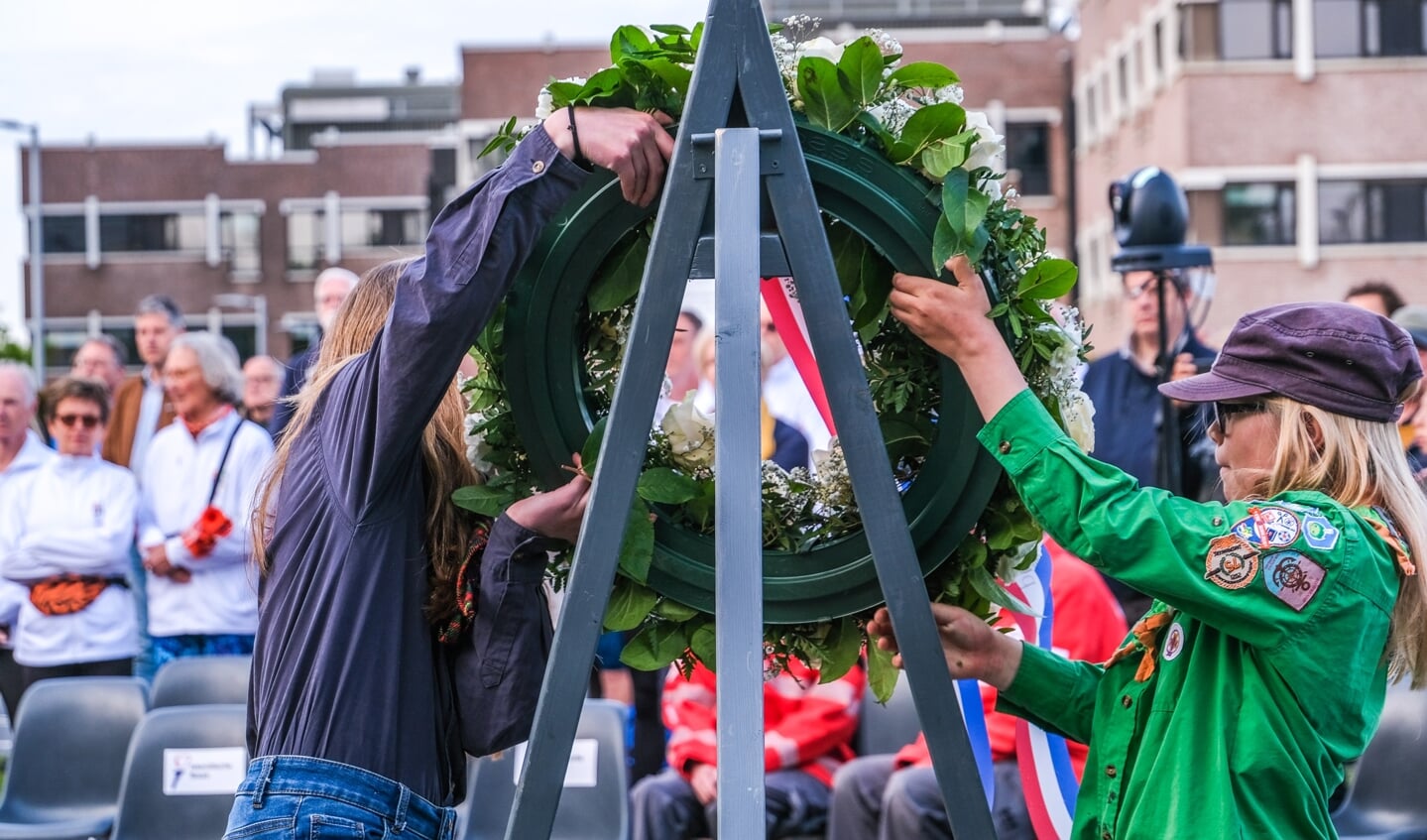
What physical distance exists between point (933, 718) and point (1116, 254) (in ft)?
10.4

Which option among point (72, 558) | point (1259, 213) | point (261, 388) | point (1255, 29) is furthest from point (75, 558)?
point (1255, 29)

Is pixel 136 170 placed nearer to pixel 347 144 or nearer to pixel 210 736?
pixel 347 144

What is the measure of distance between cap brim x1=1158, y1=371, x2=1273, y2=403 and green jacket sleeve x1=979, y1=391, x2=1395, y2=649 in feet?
0.66

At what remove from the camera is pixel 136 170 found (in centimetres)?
4375

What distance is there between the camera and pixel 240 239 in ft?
143

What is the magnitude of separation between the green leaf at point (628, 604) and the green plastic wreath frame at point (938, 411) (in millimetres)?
23

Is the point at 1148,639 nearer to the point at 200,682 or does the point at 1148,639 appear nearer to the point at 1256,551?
the point at 1256,551

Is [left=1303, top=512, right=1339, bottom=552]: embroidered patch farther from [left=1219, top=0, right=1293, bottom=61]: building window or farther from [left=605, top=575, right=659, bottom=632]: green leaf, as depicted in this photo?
[left=1219, top=0, right=1293, bottom=61]: building window

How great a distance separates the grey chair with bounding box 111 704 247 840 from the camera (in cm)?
419

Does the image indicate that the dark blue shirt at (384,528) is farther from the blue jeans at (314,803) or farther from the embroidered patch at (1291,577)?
the embroidered patch at (1291,577)

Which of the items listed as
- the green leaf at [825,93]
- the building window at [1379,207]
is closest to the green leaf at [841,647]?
the green leaf at [825,93]

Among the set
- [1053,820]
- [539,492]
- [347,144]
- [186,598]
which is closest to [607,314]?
[539,492]

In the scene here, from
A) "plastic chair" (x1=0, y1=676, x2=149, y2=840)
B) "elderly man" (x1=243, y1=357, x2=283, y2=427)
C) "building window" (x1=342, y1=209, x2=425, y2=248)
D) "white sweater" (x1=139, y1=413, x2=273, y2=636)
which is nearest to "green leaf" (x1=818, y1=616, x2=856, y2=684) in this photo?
"plastic chair" (x1=0, y1=676, x2=149, y2=840)

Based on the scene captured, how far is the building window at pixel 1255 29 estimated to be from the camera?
25.0m
